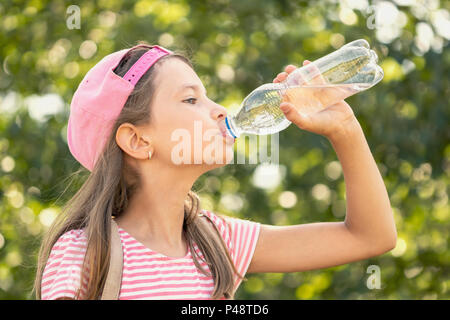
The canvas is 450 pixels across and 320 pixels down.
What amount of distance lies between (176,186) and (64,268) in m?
0.39

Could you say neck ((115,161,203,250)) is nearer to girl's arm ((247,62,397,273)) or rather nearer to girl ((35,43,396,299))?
girl ((35,43,396,299))

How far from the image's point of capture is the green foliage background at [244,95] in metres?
3.35

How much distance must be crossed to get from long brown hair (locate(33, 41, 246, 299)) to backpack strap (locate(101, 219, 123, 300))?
0.03 meters

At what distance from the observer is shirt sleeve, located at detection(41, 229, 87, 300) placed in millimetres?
1497

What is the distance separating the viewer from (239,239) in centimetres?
187

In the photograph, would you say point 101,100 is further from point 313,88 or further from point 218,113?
point 313,88

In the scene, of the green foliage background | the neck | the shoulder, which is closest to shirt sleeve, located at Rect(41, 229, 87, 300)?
the neck

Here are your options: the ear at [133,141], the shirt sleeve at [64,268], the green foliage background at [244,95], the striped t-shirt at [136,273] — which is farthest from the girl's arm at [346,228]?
the green foliage background at [244,95]

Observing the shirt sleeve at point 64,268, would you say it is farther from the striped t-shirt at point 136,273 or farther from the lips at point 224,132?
the lips at point 224,132

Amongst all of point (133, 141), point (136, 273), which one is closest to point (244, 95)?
point (133, 141)

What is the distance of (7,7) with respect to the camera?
11.8ft

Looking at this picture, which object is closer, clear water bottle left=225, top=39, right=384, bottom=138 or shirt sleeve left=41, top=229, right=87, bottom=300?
shirt sleeve left=41, top=229, right=87, bottom=300
